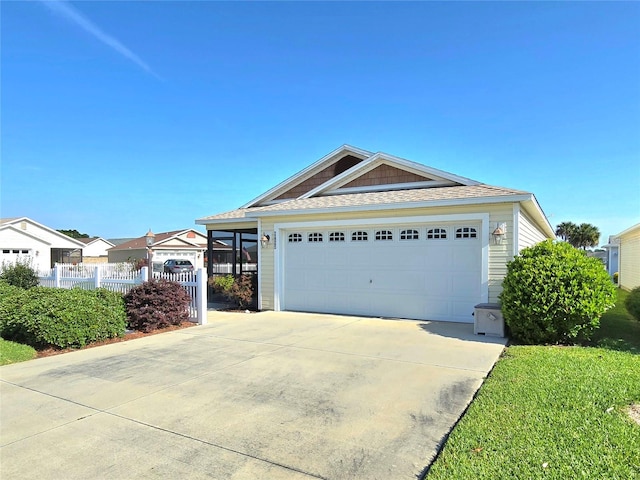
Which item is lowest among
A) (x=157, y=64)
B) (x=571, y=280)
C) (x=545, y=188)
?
(x=571, y=280)

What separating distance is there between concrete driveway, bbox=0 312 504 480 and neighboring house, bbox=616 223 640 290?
47.0 feet

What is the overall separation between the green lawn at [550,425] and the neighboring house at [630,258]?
13.4 metres

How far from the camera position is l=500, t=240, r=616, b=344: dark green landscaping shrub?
22.4 ft

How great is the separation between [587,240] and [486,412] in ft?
199

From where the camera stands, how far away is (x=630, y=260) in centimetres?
1909

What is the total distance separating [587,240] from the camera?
2085 inches

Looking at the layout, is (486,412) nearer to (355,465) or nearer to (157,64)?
(355,465)

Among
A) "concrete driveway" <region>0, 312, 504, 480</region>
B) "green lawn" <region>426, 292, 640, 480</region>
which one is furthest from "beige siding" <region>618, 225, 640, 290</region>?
"green lawn" <region>426, 292, 640, 480</region>

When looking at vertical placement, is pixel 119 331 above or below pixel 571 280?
below

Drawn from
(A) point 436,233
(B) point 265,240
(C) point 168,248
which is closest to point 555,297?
(A) point 436,233

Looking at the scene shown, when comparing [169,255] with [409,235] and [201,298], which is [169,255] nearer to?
[201,298]

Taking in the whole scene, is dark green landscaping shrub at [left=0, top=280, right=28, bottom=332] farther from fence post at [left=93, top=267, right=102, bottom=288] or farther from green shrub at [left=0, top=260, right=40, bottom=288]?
green shrub at [left=0, top=260, right=40, bottom=288]

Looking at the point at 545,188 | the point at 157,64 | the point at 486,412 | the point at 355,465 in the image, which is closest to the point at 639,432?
the point at 486,412

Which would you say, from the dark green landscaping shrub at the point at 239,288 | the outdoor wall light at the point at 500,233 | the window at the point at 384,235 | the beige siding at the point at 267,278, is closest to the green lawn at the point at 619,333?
the outdoor wall light at the point at 500,233
